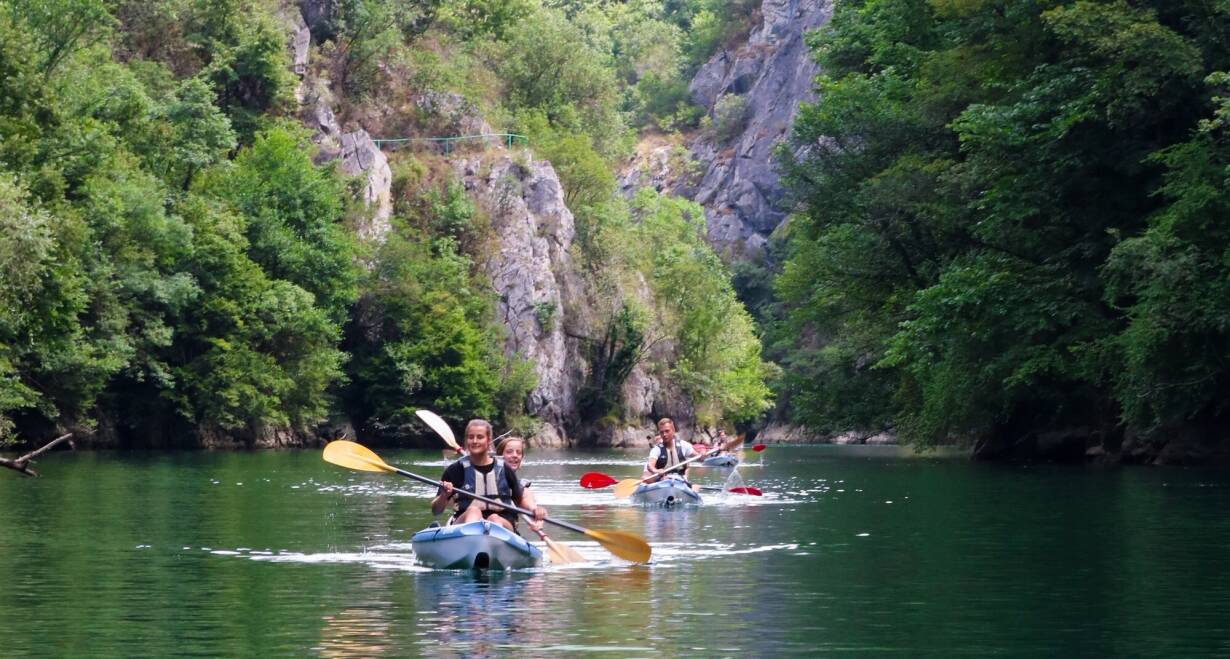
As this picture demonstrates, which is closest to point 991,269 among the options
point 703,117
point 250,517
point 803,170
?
point 803,170

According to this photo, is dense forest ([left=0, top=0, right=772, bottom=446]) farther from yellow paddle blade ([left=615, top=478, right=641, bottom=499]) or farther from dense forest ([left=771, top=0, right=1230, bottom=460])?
dense forest ([left=771, top=0, right=1230, bottom=460])

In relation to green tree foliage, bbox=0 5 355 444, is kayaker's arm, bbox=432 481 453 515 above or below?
below

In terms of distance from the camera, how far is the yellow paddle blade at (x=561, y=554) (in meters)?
19.4

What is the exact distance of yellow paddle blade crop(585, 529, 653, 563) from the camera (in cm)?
1872

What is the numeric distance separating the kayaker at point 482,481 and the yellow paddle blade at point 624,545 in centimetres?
74

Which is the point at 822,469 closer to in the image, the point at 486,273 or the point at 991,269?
the point at 991,269

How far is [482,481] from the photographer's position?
63.3 feet

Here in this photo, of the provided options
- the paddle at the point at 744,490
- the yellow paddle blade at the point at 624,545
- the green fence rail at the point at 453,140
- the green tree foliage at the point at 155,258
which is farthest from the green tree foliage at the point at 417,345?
the yellow paddle blade at the point at 624,545

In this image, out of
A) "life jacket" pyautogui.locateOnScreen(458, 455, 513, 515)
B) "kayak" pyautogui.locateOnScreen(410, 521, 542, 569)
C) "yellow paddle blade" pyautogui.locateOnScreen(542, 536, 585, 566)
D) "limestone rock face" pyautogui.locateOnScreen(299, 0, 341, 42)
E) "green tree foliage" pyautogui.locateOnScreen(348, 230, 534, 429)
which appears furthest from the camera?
"limestone rock face" pyautogui.locateOnScreen(299, 0, 341, 42)

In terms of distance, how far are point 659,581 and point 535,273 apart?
74.6 metres

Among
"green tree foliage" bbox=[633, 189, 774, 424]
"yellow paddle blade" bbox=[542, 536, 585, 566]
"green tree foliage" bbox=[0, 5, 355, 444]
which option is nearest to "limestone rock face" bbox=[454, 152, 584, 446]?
"green tree foliage" bbox=[633, 189, 774, 424]

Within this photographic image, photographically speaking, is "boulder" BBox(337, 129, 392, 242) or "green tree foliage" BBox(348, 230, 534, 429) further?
"boulder" BBox(337, 129, 392, 242)

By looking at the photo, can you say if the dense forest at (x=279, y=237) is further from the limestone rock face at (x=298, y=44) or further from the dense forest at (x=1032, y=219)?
the dense forest at (x=1032, y=219)

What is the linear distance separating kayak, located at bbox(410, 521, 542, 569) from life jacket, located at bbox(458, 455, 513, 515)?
697 mm
